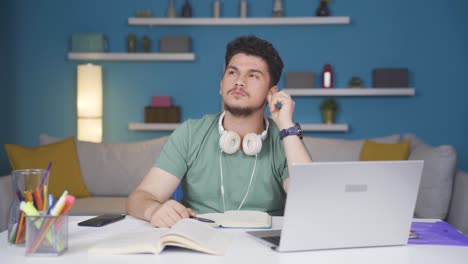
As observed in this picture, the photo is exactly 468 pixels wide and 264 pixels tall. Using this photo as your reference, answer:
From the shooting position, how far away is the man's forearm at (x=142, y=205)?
1668mm

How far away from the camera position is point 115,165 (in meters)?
3.80

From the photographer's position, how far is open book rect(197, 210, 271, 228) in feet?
4.99

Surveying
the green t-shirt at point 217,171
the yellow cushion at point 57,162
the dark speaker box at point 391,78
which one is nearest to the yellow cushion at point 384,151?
the dark speaker box at point 391,78

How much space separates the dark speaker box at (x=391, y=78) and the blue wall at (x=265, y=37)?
17 cm

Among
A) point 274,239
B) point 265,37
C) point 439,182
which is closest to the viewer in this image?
point 274,239

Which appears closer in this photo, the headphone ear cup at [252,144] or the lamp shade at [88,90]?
the headphone ear cup at [252,144]

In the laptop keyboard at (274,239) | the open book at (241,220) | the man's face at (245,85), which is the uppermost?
the man's face at (245,85)

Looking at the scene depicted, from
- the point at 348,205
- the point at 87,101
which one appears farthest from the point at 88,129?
the point at 348,205

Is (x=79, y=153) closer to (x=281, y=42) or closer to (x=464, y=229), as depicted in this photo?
(x=281, y=42)

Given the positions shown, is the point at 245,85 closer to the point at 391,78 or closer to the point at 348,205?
the point at 348,205

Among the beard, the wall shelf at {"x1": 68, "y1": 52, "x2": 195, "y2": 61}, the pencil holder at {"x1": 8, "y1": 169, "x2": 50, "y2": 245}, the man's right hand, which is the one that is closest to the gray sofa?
the wall shelf at {"x1": 68, "y1": 52, "x2": 195, "y2": 61}

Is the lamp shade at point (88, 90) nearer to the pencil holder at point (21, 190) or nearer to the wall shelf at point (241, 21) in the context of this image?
the wall shelf at point (241, 21)

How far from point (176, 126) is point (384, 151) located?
1.89m

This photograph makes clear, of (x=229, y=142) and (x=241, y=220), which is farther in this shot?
(x=229, y=142)
